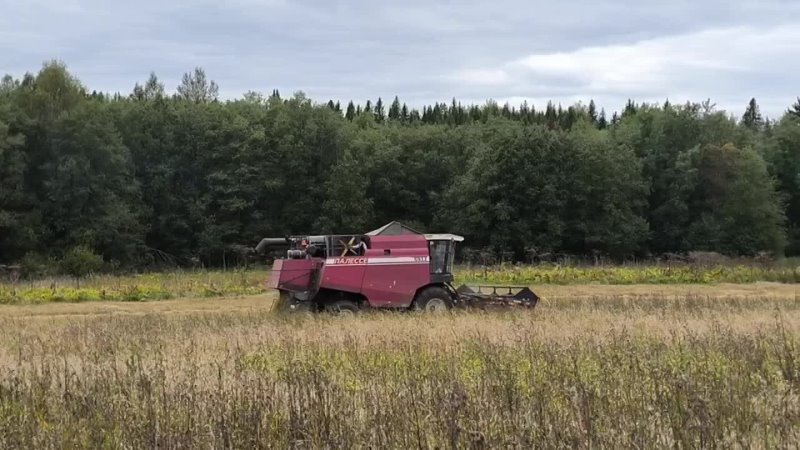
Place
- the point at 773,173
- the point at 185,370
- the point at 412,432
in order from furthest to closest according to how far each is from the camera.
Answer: the point at 773,173 < the point at 185,370 < the point at 412,432

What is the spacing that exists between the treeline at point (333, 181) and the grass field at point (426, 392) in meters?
38.1

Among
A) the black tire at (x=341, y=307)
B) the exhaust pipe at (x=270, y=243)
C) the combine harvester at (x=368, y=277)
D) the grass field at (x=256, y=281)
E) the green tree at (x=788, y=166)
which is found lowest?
the grass field at (x=256, y=281)

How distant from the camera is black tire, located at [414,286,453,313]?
58.8ft

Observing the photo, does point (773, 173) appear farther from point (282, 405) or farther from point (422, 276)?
point (282, 405)

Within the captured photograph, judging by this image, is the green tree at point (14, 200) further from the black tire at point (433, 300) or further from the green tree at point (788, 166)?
the green tree at point (788, 166)

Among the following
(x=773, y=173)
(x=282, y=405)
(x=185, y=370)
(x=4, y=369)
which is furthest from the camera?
(x=773, y=173)

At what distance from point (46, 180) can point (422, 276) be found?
3640 centimetres

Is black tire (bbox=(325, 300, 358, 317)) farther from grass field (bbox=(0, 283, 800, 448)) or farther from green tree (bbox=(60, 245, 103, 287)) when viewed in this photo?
green tree (bbox=(60, 245, 103, 287))

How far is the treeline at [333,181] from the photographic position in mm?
46844

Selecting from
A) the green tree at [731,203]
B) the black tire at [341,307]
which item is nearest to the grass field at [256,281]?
the black tire at [341,307]

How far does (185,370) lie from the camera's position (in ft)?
25.5

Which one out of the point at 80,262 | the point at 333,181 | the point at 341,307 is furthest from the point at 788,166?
the point at 341,307

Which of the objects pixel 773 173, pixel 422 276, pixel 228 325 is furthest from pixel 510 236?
pixel 228 325

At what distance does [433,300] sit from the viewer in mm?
18031
